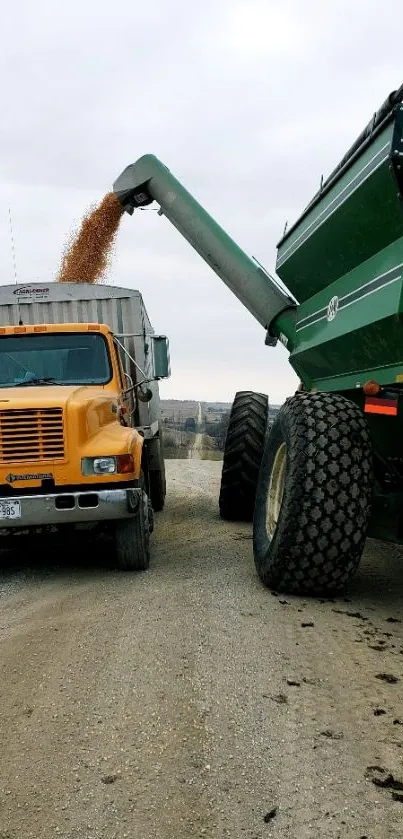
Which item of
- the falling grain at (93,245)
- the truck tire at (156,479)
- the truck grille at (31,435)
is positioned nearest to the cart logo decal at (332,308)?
the truck grille at (31,435)

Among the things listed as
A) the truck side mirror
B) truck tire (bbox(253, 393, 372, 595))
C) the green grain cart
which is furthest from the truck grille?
the truck side mirror

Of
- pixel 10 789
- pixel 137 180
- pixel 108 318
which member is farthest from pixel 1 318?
pixel 10 789

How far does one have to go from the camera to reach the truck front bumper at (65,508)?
5.71 metres

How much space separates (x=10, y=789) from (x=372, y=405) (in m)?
2.84

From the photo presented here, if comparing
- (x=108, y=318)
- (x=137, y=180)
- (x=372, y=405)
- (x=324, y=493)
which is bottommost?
(x=324, y=493)

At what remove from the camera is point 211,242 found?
333 inches

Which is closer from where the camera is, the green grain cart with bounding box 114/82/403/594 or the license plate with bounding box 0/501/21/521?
the green grain cart with bounding box 114/82/403/594

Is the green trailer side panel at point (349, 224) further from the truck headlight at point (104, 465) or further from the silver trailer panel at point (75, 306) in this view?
the silver trailer panel at point (75, 306)

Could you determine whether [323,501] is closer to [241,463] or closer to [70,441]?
[70,441]

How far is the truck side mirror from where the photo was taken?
7.97 m

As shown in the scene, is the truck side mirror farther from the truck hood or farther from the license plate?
the license plate

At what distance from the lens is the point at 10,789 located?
2453 millimetres

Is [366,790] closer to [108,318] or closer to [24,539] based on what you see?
[24,539]

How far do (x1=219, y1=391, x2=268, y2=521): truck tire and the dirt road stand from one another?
3.04m
